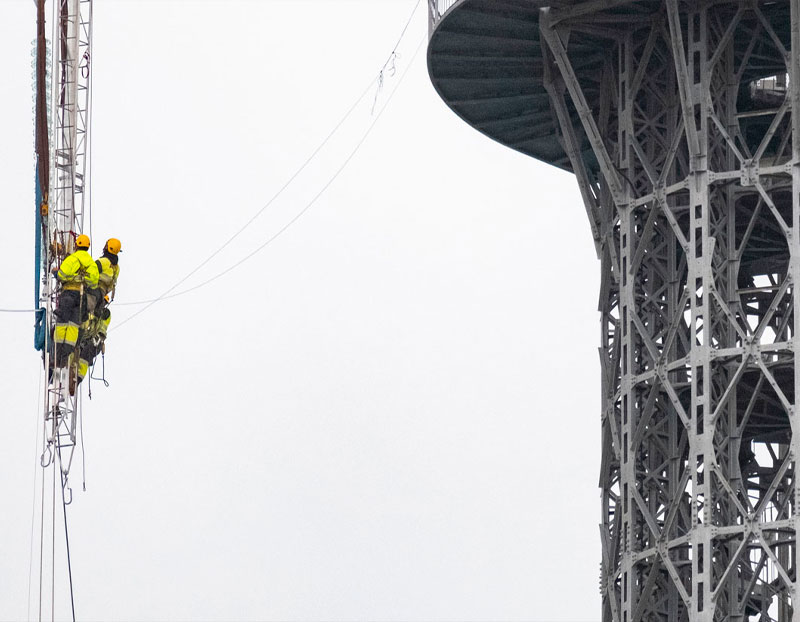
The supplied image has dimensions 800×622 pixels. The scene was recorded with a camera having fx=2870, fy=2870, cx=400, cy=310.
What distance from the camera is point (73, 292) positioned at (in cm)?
6322

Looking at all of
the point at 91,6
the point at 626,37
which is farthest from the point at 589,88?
the point at 91,6

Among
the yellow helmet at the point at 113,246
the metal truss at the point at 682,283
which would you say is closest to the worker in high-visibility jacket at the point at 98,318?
the yellow helmet at the point at 113,246

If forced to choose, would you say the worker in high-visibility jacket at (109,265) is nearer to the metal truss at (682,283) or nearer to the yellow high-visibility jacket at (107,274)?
the yellow high-visibility jacket at (107,274)

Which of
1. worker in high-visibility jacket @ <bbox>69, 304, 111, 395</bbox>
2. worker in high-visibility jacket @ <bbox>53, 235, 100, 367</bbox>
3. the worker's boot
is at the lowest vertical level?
the worker's boot

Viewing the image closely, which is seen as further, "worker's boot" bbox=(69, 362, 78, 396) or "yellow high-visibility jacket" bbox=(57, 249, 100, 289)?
"worker's boot" bbox=(69, 362, 78, 396)

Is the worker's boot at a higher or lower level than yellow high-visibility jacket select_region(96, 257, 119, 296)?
lower

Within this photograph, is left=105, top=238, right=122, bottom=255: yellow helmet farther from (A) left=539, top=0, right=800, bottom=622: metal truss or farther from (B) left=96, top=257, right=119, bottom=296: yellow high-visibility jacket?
(A) left=539, top=0, right=800, bottom=622: metal truss

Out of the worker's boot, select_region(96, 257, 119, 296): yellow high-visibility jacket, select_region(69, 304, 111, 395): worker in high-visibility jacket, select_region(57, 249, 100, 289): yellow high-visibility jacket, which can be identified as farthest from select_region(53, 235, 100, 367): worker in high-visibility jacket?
the worker's boot

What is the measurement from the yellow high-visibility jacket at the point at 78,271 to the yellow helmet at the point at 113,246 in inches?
19.6

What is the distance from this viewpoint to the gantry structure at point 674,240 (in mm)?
66500

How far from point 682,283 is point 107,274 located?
14.6 metres

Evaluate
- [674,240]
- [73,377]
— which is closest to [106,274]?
[73,377]

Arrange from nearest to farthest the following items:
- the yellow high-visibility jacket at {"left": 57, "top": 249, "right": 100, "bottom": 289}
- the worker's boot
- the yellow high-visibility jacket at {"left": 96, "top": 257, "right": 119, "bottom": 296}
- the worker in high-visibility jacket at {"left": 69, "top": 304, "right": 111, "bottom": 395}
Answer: the yellow high-visibility jacket at {"left": 57, "top": 249, "right": 100, "bottom": 289}, the yellow high-visibility jacket at {"left": 96, "top": 257, "right": 119, "bottom": 296}, the worker in high-visibility jacket at {"left": 69, "top": 304, "right": 111, "bottom": 395}, the worker's boot

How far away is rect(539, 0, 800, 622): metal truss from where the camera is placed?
66375mm
